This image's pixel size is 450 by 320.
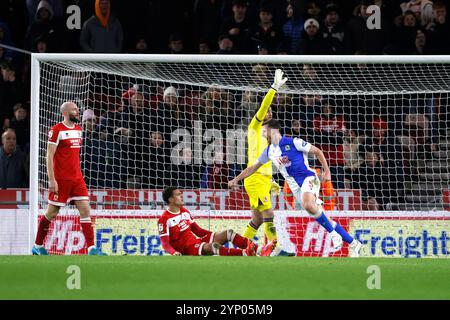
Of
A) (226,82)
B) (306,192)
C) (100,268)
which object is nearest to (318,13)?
(226,82)

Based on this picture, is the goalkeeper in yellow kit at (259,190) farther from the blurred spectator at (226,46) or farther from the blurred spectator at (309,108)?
the blurred spectator at (226,46)

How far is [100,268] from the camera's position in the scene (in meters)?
9.38

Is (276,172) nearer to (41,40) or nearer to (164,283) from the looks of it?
(41,40)

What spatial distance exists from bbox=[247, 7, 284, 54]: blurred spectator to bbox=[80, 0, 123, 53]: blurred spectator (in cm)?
214

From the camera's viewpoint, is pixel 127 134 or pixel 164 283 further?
pixel 127 134

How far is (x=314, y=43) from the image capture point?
628 inches

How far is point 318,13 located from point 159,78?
11.9 ft

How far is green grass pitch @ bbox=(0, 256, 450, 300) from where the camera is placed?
8.14m

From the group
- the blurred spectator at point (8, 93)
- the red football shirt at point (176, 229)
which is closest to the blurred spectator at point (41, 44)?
the blurred spectator at point (8, 93)

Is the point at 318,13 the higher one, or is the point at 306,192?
the point at 318,13

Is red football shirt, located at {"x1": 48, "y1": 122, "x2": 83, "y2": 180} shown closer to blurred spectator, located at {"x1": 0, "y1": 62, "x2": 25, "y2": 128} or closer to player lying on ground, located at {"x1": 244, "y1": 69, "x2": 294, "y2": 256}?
player lying on ground, located at {"x1": 244, "y1": 69, "x2": 294, "y2": 256}

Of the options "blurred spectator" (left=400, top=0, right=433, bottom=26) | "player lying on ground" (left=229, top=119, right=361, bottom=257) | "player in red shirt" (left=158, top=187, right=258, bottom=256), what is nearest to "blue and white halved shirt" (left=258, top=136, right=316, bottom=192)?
"player lying on ground" (left=229, top=119, right=361, bottom=257)

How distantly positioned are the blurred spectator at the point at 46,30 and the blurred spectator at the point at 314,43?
3922 millimetres

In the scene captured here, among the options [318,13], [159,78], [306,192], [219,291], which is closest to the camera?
[219,291]
